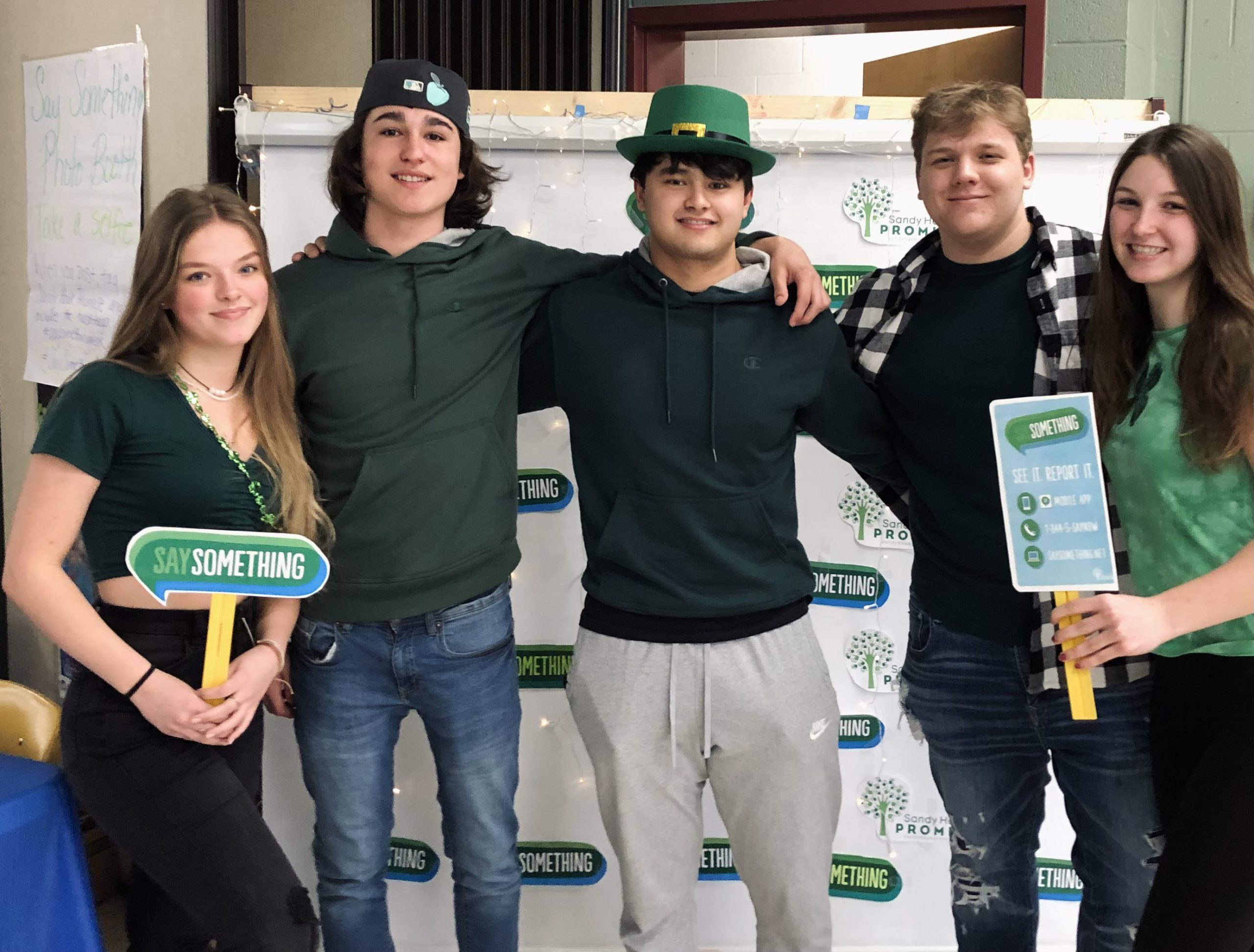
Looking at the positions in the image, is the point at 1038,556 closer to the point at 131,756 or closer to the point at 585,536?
the point at 585,536

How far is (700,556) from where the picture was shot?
1629 millimetres

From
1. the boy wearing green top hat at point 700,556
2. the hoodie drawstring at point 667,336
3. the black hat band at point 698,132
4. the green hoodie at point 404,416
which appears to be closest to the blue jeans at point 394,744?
the green hoodie at point 404,416

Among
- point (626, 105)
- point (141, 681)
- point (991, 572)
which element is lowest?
point (141, 681)

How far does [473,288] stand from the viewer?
1.73 m

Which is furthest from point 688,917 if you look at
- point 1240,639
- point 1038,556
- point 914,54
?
point 914,54

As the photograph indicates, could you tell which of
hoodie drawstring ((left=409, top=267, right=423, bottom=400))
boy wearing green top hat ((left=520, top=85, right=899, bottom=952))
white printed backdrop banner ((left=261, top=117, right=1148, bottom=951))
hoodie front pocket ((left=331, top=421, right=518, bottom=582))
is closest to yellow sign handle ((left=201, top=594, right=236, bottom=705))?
hoodie front pocket ((left=331, top=421, right=518, bottom=582))

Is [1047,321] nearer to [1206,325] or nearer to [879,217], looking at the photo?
[1206,325]

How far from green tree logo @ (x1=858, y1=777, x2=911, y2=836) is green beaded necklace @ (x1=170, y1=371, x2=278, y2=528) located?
1.54m

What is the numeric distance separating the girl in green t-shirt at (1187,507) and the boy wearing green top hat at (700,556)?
445 mm

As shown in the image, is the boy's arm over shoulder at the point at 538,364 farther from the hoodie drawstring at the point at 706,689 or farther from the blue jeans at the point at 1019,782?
the blue jeans at the point at 1019,782

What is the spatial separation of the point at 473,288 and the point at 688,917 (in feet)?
3.65

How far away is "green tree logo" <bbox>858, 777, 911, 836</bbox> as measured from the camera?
2.35 metres

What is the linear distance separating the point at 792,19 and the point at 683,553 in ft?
9.19

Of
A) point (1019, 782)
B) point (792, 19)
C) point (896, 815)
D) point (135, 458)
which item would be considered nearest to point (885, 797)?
point (896, 815)
